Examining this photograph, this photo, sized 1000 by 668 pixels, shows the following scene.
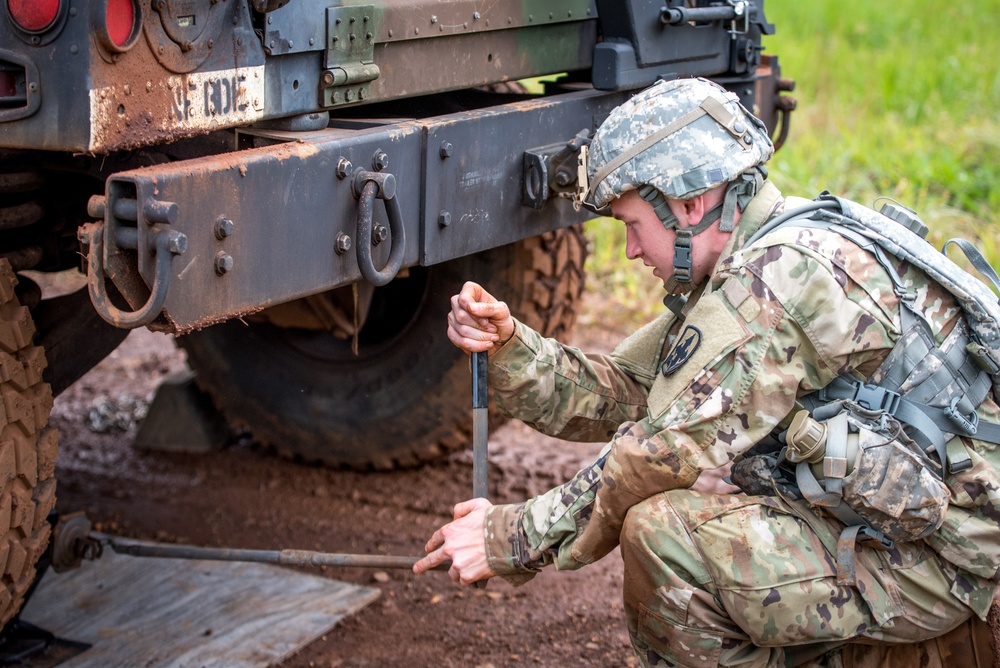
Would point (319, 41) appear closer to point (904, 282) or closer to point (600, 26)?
point (600, 26)

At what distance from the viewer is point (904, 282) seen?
6.91 ft

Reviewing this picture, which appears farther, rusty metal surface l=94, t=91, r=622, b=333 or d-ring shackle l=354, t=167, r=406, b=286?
d-ring shackle l=354, t=167, r=406, b=286

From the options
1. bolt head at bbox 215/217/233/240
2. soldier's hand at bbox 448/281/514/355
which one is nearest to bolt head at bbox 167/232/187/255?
bolt head at bbox 215/217/233/240

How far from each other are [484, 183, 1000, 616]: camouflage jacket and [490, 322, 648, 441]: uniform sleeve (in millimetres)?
297

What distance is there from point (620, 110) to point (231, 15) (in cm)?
72

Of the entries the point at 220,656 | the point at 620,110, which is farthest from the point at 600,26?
the point at 220,656

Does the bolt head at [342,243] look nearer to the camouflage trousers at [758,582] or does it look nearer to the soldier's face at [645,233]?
the soldier's face at [645,233]

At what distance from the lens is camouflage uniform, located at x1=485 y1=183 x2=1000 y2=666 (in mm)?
2037

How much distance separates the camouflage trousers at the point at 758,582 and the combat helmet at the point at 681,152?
456mm

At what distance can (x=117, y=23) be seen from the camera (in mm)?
1845

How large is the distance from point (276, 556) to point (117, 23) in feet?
4.09

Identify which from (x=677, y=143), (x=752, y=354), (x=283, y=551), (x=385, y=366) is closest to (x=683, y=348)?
(x=752, y=354)

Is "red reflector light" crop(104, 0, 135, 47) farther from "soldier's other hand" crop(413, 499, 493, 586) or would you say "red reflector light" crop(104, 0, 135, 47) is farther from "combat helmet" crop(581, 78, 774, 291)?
"soldier's other hand" crop(413, 499, 493, 586)

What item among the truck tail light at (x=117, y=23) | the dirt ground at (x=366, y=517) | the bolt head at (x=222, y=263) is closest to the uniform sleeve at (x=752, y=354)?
the bolt head at (x=222, y=263)
